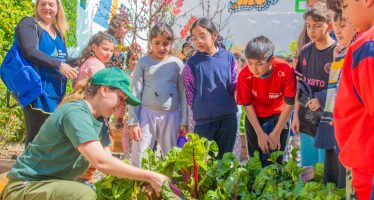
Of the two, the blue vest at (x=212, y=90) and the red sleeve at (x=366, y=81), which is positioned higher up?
the red sleeve at (x=366, y=81)

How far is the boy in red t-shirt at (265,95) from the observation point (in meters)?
4.10

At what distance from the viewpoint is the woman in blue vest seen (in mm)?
4301

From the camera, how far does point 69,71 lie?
4.27 meters

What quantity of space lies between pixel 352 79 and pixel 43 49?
3.16 metres

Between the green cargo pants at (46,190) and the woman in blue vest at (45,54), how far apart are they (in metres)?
1.30

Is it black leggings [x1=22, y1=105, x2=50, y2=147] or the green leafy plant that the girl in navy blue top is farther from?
black leggings [x1=22, y1=105, x2=50, y2=147]

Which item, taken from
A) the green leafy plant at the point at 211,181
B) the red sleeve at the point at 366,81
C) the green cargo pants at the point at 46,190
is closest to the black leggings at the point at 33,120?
the green leafy plant at the point at 211,181

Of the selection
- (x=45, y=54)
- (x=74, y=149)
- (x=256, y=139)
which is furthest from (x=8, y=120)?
(x=74, y=149)

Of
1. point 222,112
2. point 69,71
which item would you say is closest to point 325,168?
point 222,112

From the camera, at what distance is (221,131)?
452 cm

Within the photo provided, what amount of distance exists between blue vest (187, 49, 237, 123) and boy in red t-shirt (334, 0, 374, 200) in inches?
93.9

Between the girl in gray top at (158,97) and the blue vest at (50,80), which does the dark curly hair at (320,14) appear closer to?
the girl in gray top at (158,97)

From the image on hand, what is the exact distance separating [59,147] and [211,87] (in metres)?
1.70

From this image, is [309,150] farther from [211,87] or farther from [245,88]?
[211,87]
